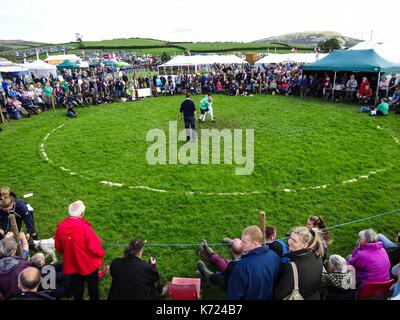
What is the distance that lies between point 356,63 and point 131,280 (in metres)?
19.4

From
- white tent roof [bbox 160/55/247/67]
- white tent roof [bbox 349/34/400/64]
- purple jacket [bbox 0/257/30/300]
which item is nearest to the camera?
purple jacket [bbox 0/257/30/300]

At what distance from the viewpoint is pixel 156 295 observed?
13.9 ft

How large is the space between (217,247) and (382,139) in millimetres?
9291

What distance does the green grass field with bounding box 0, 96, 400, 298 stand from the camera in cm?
679

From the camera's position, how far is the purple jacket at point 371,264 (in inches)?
174

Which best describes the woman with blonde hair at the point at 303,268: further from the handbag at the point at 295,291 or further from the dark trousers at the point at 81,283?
the dark trousers at the point at 81,283

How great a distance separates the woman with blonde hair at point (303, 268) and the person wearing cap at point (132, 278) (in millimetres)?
1591

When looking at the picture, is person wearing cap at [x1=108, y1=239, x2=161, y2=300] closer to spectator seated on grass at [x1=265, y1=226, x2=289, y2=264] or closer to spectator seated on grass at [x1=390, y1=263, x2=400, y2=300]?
spectator seated on grass at [x1=265, y1=226, x2=289, y2=264]

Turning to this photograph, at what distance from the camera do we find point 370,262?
445cm

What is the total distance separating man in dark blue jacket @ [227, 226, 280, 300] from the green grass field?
1745 millimetres

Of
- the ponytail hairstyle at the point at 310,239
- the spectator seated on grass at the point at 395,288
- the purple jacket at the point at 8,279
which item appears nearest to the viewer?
the ponytail hairstyle at the point at 310,239

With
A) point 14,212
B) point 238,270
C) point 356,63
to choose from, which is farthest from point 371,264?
point 356,63

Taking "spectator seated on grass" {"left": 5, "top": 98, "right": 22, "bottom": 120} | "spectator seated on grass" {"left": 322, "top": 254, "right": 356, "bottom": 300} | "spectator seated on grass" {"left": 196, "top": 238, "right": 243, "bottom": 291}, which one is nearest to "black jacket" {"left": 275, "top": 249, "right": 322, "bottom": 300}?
"spectator seated on grass" {"left": 322, "top": 254, "right": 356, "bottom": 300}

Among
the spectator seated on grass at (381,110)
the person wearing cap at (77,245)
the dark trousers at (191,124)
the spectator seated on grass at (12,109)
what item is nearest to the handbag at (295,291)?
the person wearing cap at (77,245)
